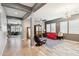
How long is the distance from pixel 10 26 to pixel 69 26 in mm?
9367

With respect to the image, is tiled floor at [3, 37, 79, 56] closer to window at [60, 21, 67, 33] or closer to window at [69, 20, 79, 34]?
window at [69, 20, 79, 34]

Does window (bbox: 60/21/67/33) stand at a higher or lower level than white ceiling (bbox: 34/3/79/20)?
lower

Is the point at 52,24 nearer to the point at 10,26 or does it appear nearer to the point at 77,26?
the point at 77,26

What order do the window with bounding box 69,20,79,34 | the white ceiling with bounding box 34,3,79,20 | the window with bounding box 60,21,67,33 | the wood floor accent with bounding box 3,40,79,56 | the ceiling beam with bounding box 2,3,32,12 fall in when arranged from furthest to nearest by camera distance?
the window with bounding box 60,21,67,33
the window with bounding box 69,20,79,34
the white ceiling with bounding box 34,3,79,20
the ceiling beam with bounding box 2,3,32,12
the wood floor accent with bounding box 3,40,79,56

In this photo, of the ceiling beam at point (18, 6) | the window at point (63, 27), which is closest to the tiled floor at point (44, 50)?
the ceiling beam at point (18, 6)

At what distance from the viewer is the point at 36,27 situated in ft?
42.7

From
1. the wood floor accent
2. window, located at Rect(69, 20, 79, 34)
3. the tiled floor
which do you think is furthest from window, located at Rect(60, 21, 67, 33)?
the wood floor accent

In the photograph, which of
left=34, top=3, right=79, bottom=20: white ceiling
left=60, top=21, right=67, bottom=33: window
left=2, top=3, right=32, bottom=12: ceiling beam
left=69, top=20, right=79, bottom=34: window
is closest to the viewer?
left=2, top=3, right=32, bottom=12: ceiling beam

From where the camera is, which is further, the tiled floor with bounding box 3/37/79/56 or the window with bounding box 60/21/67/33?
the window with bounding box 60/21/67/33

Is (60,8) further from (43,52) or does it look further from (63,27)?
(63,27)

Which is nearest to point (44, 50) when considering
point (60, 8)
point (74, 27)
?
point (60, 8)

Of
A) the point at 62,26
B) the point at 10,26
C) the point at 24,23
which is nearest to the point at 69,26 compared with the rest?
the point at 62,26

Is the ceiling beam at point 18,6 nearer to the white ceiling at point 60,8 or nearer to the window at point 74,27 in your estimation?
the white ceiling at point 60,8

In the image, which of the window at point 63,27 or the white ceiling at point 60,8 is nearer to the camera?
the white ceiling at point 60,8
